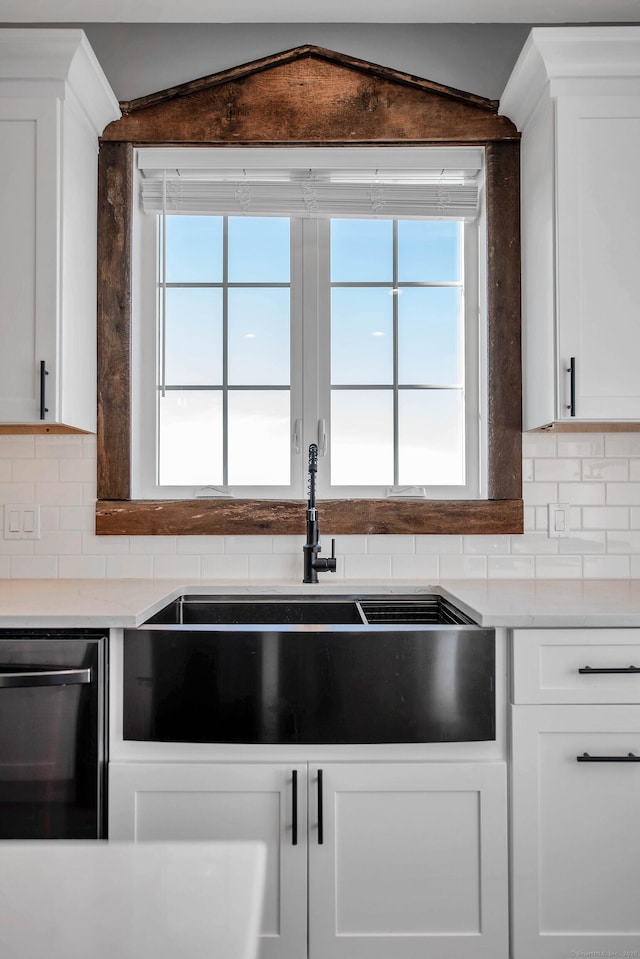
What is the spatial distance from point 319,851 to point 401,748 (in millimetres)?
286

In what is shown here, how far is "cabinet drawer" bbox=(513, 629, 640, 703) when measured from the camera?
152 cm

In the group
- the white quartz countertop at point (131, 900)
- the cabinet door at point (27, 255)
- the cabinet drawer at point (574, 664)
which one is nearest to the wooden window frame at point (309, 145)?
the cabinet door at point (27, 255)

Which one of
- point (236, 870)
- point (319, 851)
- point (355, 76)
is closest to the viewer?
point (236, 870)

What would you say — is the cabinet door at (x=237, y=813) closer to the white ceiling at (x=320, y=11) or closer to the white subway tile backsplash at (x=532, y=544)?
the white subway tile backsplash at (x=532, y=544)

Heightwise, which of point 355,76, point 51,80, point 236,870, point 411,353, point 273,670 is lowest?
point 273,670

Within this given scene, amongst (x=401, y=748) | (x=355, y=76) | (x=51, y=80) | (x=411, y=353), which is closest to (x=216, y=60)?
(x=355, y=76)

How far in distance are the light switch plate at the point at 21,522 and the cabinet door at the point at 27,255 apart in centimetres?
44

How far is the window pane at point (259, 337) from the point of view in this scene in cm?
234

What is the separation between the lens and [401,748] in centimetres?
152

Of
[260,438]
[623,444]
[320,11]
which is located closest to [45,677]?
[260,438]

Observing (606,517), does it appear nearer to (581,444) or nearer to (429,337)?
(581,444)

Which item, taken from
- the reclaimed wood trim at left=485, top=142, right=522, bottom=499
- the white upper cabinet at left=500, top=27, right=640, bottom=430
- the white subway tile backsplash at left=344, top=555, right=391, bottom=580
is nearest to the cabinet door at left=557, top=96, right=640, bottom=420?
the white upper cabinet at left=500, top=27, right=640, bottom=430

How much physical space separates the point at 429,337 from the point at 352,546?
786 millimetres

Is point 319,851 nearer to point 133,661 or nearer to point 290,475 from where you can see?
point 133,661
